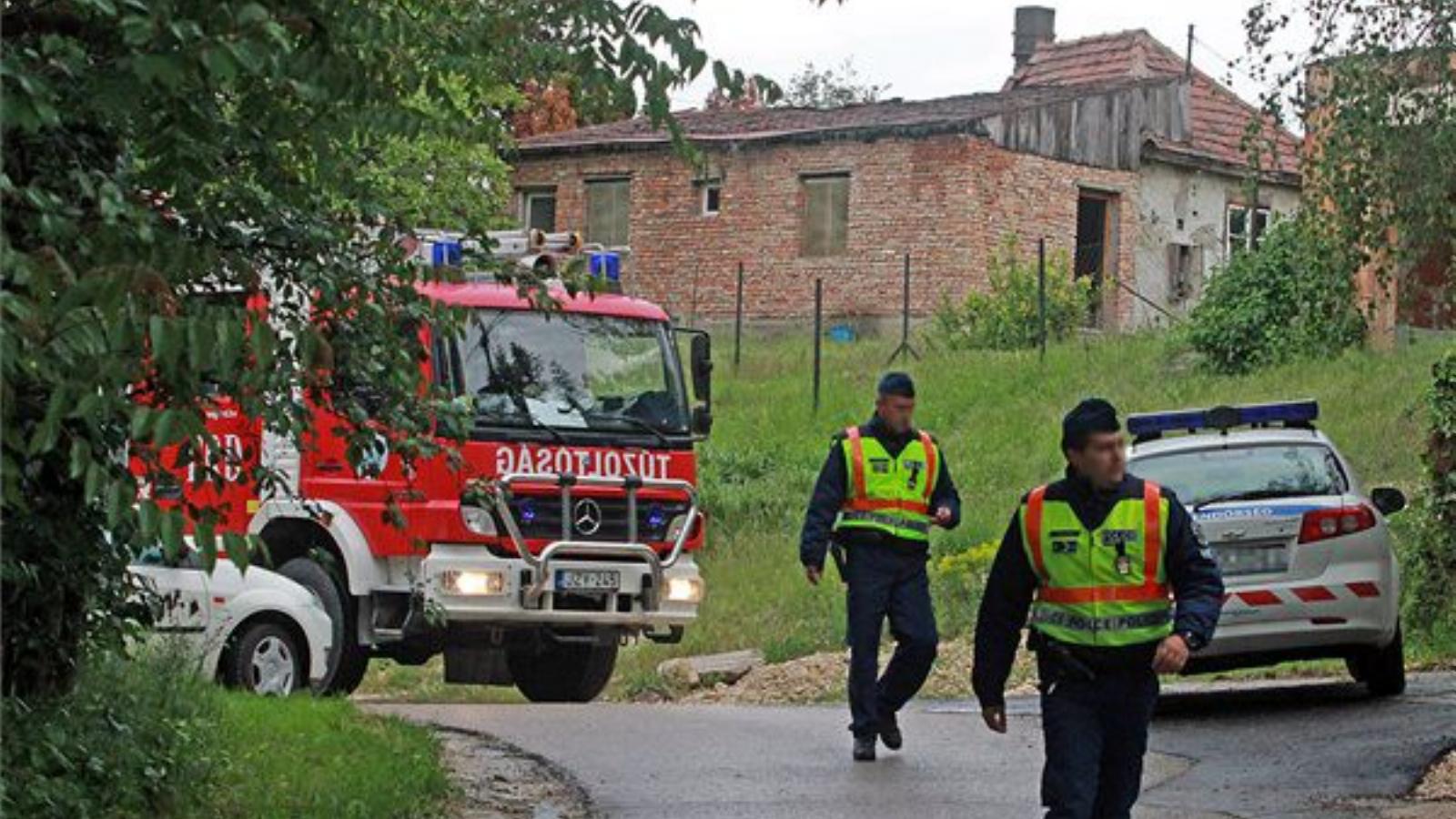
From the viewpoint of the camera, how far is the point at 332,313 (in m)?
9.97

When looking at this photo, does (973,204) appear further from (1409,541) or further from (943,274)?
(1409,541)

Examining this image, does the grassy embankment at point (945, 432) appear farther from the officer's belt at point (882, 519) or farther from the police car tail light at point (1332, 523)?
the officer's belt at point (882, 519)

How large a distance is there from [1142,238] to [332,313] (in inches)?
1374

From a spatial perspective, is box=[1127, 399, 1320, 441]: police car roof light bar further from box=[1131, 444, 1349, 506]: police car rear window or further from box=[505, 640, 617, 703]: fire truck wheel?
box=[505, 640, 617, 703]: fire truck wheel

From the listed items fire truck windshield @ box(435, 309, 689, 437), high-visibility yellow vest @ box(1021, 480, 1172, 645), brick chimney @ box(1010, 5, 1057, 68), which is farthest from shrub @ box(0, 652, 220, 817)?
brick chimney @ box(1010, 5, 1057, 68)

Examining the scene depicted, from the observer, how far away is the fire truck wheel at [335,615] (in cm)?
1848

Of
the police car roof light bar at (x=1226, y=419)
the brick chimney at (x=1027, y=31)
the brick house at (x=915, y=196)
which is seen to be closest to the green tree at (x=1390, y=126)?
the police car roof light bar at (x=1226, y=419)

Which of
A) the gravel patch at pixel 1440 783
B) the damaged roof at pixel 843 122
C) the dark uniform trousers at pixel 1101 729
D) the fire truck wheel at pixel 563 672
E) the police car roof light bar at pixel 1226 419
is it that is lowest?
the fire truck wheel at pixel 563 672

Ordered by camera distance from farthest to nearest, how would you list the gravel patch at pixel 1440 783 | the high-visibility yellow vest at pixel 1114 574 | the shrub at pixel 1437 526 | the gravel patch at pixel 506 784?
1. the shrub at pixel 1437 526
2. the gravel patch at pixel 1440 783
3. the gravel patch at pixel 506 784
4. the high-visibility yellow vest at pixel 1114 574

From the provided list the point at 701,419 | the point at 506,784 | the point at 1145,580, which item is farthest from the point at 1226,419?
the point at 1145,580

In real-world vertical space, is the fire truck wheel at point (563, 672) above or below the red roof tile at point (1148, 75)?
below

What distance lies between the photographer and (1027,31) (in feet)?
183

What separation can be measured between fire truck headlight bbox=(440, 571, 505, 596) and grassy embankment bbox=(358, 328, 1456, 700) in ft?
14.6

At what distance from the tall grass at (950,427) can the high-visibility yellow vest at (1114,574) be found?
1352cm
